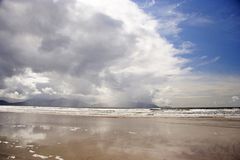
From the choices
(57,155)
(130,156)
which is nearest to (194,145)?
(130,156)

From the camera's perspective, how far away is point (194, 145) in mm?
10477

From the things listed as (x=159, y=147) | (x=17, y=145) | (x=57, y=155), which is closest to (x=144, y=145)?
(x=159, y=147)

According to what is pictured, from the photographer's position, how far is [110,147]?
9602mm

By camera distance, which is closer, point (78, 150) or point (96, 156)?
point (96, 156)

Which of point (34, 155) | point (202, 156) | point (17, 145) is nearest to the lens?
point (34, 155)

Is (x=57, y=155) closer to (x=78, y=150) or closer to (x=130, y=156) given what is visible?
(x=78, y=150)

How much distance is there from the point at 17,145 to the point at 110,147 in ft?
14.7

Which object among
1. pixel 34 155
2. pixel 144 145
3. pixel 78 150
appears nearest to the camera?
pixel 34 155

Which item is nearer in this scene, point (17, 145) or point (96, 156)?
point (96, 156)

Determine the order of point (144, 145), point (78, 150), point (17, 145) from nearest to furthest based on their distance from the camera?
point (78, 150)
point (17, 145)
point (144, 145)

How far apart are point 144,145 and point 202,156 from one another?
2.93 meters

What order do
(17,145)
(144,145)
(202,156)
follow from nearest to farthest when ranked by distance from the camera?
(202,156) → (17,145) → (144,145)

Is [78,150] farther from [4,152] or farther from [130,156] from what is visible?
[4,152]

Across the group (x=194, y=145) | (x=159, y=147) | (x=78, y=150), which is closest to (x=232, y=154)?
(x=194, y=145)
